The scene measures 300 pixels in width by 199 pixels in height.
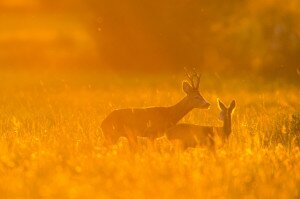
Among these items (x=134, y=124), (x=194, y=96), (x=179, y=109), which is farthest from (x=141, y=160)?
(x=194, y=96)

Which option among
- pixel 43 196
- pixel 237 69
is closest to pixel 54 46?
pixel 237 69

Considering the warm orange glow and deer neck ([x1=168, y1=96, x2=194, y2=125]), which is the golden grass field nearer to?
the warm orange glow

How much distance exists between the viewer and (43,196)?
28.4 ft

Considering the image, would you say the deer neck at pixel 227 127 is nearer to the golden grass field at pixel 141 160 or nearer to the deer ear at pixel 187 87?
the golden grass field at pixel 141 160

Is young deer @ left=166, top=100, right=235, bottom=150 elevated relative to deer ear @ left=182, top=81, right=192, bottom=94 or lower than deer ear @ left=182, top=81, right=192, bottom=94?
lower

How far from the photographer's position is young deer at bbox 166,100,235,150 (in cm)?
1219

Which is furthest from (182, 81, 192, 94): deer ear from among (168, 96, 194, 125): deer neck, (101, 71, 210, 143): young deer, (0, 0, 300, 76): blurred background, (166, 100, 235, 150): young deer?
(0, 0, 300, 76): blurred background

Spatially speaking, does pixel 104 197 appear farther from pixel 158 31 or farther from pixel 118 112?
pixel 158 31

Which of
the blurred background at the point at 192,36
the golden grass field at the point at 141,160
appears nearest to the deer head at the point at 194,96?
the golden grass field at the point at 141,160

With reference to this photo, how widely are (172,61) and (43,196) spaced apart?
2358 cm

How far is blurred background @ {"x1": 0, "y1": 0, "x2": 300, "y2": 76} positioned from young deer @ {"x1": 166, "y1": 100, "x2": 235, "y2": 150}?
1598 centimetres

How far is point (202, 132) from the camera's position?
40.9 ft

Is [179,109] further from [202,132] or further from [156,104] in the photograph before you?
[156,104]

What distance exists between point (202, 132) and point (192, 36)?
19.2 m
